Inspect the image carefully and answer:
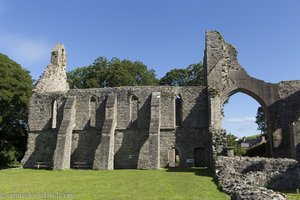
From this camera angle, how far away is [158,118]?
25.0m

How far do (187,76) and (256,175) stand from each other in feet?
106

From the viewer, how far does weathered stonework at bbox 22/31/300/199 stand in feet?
83.0

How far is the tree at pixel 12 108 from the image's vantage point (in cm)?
3022

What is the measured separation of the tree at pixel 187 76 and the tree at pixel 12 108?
68.7 ft

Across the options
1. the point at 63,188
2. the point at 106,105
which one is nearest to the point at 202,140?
the point at 106,105

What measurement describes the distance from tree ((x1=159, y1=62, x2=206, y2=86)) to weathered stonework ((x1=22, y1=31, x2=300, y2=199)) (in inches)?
691

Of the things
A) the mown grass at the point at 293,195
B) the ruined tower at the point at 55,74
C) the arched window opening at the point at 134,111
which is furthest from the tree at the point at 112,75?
the mown grass at the point at 293,195

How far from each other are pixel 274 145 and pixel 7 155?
25484mm

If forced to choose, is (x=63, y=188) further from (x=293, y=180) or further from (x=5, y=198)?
(x=293, y=180)

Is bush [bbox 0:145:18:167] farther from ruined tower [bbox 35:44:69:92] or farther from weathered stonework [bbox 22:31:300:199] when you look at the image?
ruined tower [bbox 35:44:69:92]

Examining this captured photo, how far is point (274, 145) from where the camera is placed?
A: 84.3 feet

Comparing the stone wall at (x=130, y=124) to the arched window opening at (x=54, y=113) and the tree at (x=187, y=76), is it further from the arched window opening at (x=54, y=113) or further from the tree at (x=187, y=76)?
the tree at (x=187, y=76)

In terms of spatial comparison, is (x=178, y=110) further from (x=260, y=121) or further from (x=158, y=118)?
(x=260, y=121)

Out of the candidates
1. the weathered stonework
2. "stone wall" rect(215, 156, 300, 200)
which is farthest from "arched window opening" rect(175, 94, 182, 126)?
"stone wall" rect(215, 156, 300, 200)
